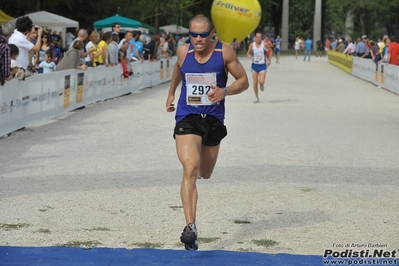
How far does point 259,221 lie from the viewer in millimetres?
7973

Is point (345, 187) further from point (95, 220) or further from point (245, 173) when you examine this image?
point (95, 220)

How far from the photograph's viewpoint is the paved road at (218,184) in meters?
7.41

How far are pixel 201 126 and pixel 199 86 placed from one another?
309 millimetres

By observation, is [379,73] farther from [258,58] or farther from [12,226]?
[12,226]

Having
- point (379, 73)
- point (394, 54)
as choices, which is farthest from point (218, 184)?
point (379, 73)

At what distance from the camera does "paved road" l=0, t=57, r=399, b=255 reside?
741 cm

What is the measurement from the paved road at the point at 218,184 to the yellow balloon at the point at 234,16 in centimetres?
3617

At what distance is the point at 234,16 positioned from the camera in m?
54.2

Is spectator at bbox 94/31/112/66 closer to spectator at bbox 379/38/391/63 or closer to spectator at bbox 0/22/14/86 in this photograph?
spectator at bbox 0/22/14/86

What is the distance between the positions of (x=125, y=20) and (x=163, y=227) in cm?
4026

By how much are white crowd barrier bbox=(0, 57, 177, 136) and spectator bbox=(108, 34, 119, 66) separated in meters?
0.22

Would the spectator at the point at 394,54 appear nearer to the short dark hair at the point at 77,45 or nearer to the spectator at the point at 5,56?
the short dark hair at the point at 77,45

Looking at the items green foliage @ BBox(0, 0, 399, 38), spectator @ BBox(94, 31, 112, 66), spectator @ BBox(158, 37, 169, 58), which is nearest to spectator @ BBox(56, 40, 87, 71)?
spectator @ BBox(94, 31, 112, 66)

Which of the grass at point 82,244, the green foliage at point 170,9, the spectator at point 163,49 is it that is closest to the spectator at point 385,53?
the spectator at point 163,49
